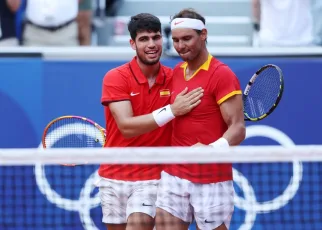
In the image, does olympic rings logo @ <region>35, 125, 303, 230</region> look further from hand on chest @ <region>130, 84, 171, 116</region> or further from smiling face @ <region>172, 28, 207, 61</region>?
smiling face @ <region>172, 28, 207, 61</region>

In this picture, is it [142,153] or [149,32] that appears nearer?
[142,153]

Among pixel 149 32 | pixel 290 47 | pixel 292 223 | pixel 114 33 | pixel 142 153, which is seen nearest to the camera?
pixel 142 153

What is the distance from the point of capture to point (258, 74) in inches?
280

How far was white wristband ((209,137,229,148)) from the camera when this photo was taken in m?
6.44

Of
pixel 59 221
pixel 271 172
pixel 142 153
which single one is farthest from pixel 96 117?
pixel 142 153

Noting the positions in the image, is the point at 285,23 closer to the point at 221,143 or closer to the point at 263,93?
the point at 263,93

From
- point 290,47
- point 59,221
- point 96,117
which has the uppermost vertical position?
point 290,47

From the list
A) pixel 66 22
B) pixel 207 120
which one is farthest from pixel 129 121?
pixel 66 22

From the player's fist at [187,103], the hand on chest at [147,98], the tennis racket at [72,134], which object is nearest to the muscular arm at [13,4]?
the tennis racket at [72,134]

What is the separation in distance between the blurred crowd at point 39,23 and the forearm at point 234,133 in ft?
10.2

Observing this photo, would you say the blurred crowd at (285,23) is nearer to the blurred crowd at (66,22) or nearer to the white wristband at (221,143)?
the blurred crowd at (66,22)

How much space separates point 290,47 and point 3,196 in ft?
9.42

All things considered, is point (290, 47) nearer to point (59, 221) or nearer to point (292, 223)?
point (292, 223)

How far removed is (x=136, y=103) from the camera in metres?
6.98
